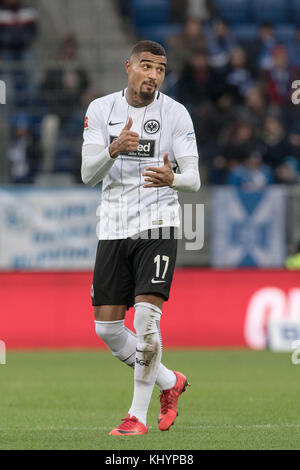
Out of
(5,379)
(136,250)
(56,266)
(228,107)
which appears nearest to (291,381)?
(5,379)

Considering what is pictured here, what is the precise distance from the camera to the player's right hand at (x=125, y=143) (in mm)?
6887

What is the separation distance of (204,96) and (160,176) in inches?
436

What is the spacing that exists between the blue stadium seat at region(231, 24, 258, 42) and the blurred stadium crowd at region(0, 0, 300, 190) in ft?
0.07

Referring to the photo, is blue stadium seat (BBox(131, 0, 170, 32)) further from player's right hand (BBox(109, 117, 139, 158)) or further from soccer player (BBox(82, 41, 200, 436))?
player's right hand (BBox(109, 117, 139, 158))

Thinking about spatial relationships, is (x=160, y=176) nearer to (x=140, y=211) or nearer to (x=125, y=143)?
(x=125, y=143)

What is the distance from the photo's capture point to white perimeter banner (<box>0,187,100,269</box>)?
49.5 feet

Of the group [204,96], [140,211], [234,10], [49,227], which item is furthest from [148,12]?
[140,211]

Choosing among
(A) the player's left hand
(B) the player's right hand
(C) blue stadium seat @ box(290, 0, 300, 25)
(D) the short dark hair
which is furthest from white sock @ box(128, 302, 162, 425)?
(C) blue stadium seat @ box(290, 0, 300, 25)

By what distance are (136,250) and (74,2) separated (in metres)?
14.0

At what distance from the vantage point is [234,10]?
2119cm

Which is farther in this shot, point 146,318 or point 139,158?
point 139,158

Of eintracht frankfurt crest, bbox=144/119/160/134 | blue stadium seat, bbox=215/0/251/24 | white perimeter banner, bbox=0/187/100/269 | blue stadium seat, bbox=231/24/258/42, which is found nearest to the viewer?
eintracht frankfurt crest, bbox=144/119/160/134

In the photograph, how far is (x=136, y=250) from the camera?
7.26 m

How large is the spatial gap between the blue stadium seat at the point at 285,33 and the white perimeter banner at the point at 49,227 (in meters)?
6.72
